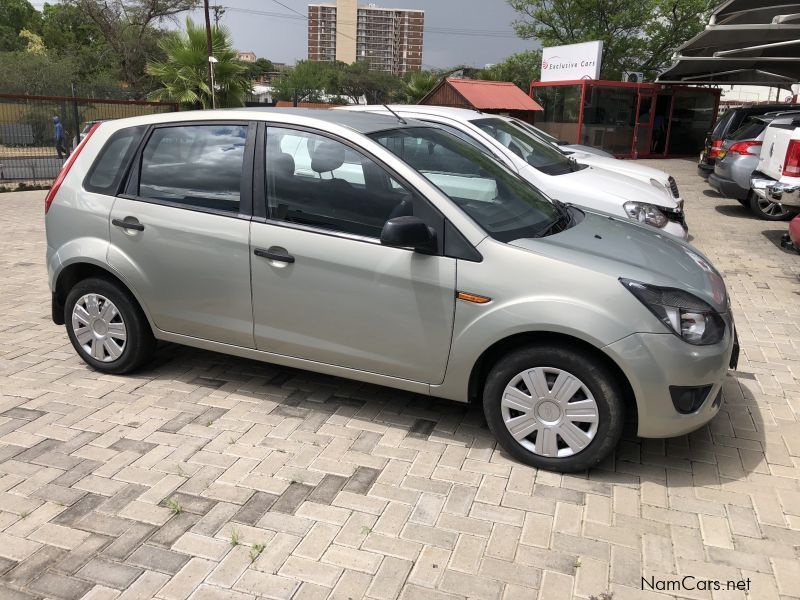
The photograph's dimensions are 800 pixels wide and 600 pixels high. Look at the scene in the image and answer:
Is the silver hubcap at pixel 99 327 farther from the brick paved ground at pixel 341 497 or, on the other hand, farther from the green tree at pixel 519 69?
the green tree at pixel 519 69

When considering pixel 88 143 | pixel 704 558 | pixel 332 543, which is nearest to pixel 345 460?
pixel 332 543

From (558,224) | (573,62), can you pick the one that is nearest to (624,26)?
(573,62)

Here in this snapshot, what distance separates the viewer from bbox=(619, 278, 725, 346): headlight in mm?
3232

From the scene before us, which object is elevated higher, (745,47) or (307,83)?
(307,83)

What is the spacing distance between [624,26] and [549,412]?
3526 centimetres

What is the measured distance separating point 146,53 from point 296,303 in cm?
4268

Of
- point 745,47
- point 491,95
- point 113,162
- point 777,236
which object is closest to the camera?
point 113,162

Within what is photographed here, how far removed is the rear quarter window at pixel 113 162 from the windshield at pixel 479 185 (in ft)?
5.39

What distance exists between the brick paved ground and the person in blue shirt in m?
12.6

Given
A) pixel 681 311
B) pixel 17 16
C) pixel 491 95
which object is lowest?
pixel 681 311

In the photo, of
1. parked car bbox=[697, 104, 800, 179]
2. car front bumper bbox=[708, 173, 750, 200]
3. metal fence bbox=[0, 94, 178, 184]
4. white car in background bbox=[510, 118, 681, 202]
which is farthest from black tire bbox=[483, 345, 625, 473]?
metal fence bbox=[0, 94, 178, 184]

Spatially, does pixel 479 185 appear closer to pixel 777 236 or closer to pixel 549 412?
pixel 549 412

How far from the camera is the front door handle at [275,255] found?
3.79 metres

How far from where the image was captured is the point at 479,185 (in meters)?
4.04
